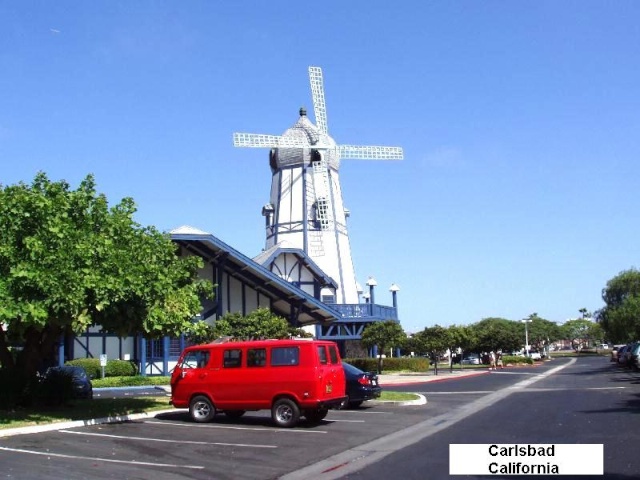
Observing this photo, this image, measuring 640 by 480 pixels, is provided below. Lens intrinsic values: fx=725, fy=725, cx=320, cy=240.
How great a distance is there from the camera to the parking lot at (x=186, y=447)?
11.6m

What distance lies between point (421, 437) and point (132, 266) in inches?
310

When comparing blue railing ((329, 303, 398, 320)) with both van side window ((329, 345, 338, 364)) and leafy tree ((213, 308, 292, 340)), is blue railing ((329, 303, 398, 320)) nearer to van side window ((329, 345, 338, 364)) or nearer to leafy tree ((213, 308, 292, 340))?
leafy tree ((213, 308, 292, 340))

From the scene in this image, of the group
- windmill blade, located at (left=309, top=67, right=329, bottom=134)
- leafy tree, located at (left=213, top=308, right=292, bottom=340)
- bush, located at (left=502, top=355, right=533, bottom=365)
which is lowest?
bush, located at (left=502, top=355, right=533, bottom=365)

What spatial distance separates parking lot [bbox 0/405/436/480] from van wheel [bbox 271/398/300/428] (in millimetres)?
229

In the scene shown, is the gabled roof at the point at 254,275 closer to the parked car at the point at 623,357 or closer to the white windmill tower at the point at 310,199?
the white windmill tower at the point at 310,199

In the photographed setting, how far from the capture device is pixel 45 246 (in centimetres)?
1645

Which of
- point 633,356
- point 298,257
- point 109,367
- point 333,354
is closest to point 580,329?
point 633,356

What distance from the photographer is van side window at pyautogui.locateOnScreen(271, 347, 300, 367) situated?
55.6ft

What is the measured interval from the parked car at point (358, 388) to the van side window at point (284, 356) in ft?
15.9

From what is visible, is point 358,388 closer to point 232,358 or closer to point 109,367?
point 232,358

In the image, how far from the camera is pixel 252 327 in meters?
28.8

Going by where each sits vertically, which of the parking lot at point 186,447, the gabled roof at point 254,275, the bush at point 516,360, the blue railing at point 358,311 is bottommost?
the bush at point 516,360

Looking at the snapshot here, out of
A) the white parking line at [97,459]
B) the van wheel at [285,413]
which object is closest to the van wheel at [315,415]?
the van wheel at [285,413]

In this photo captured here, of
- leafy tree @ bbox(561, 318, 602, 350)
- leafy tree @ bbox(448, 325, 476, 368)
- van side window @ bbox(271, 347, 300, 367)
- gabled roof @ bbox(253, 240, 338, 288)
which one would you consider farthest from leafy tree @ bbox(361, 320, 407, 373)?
leafy tree @ bbox(561, 318, 602, 350)
